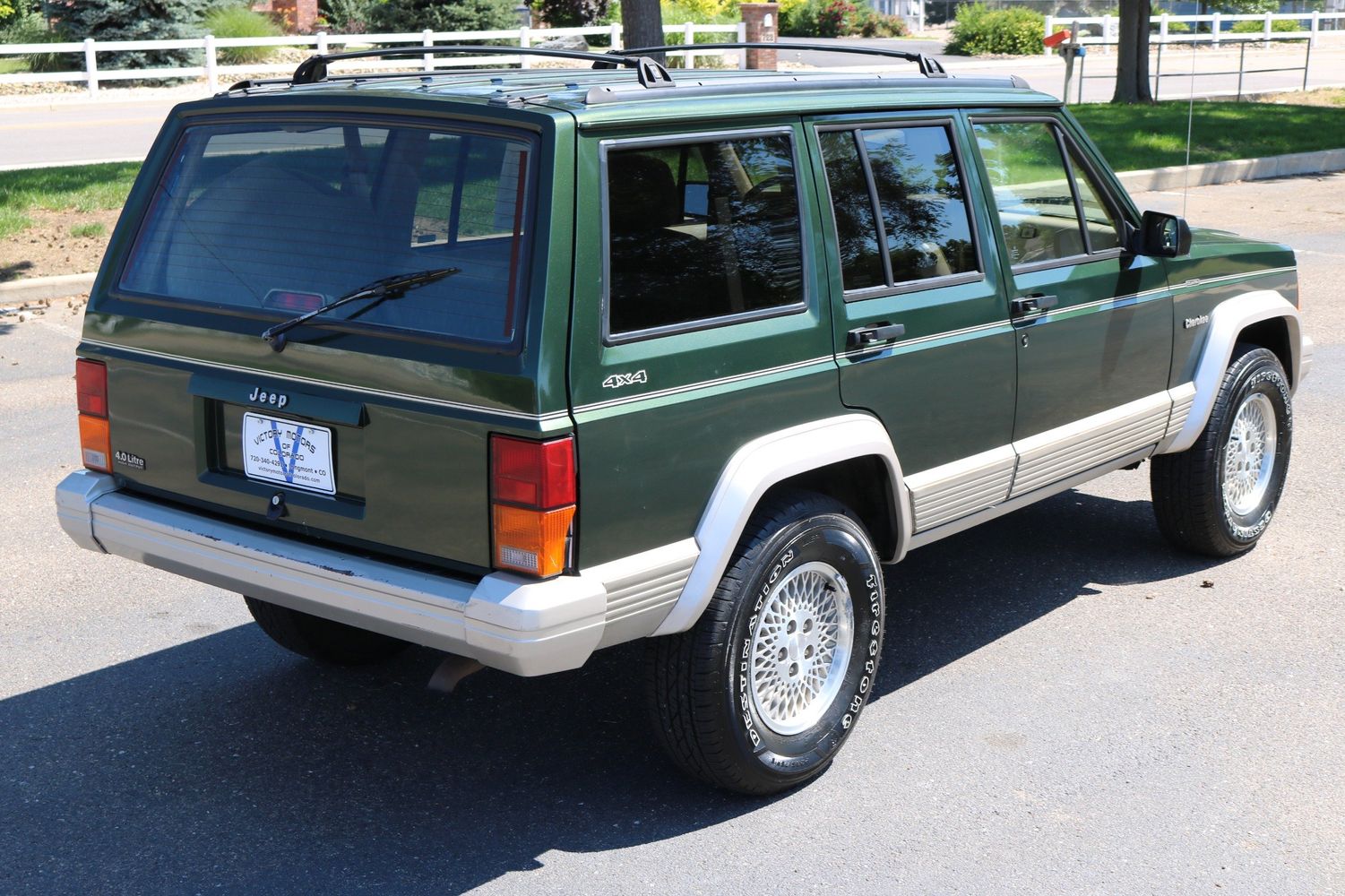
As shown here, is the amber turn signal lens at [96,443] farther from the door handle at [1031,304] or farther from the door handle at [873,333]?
the door handle at [1031,304]

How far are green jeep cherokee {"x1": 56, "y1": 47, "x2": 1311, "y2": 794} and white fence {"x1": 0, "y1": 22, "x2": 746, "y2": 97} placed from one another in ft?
63.3

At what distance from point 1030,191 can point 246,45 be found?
24906 mm

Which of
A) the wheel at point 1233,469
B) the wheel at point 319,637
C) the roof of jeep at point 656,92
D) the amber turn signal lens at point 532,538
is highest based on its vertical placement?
the roof of jeep at point 656,92

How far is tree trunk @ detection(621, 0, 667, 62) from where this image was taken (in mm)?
14266

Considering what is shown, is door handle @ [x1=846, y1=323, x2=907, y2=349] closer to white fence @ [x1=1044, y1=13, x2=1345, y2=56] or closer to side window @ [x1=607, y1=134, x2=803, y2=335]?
side window @ [x1=607, y1=134, x2=803, y2=335]

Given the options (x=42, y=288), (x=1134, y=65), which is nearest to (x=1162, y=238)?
(x=42, y=288)

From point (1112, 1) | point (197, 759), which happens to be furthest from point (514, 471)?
point (1112, 1)

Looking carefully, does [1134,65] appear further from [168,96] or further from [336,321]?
[336,321]

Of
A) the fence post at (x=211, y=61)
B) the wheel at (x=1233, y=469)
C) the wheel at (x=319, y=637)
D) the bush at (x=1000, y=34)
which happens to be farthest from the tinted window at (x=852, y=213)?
the bush at (x=1000, y=34)

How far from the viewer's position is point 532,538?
11.4 feet

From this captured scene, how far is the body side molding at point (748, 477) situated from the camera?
3777 mm

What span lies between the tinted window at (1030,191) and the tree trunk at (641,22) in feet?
31.8

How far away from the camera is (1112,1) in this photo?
52.2 m

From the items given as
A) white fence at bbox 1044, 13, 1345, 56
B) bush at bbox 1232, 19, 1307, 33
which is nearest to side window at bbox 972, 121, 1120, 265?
white fence at bbox 1044, 13, 1345, 56
